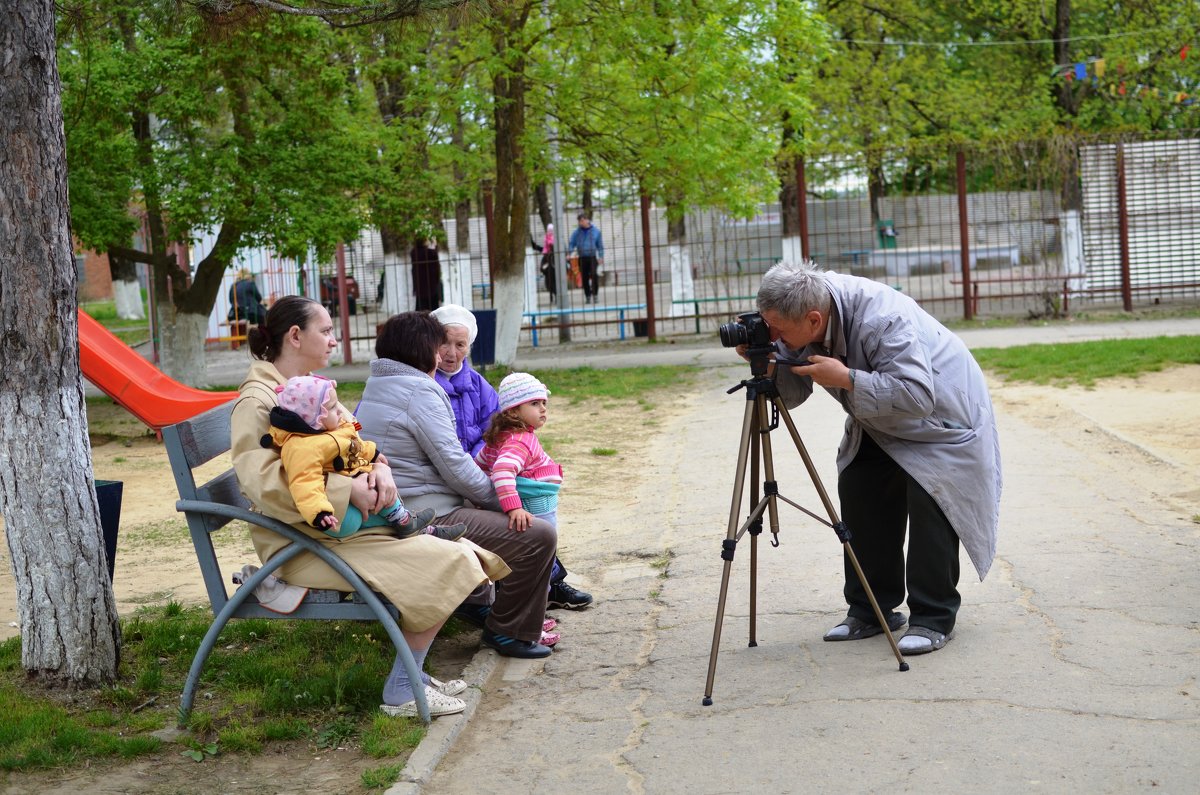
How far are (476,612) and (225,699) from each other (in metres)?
1.09

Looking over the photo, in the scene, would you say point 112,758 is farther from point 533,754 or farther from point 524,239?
point 524,239

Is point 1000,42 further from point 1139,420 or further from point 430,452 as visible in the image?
point 430,452

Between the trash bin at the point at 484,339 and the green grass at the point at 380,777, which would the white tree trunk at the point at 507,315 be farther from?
the green grass at the point at 380,777

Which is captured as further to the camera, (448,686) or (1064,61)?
(1064,61)

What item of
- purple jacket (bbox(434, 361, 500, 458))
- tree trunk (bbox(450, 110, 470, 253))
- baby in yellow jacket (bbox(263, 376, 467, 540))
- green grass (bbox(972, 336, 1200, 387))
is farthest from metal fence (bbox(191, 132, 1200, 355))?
baby in yellow jacket (bbox(263, 376, 467, 540))

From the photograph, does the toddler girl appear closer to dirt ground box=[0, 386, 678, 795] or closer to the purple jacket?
the purple jacket

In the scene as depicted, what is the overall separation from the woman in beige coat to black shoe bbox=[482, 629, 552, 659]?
612mm

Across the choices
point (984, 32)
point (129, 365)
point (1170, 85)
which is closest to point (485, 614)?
point (129, 365)

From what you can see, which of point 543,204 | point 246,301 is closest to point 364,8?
point 246,301

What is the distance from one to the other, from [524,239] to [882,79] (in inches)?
621

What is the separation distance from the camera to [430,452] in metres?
4.79

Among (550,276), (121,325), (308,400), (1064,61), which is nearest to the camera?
(308,400)

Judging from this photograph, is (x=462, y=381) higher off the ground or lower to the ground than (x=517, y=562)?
higher

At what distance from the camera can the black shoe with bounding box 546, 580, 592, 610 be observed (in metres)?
5.71
